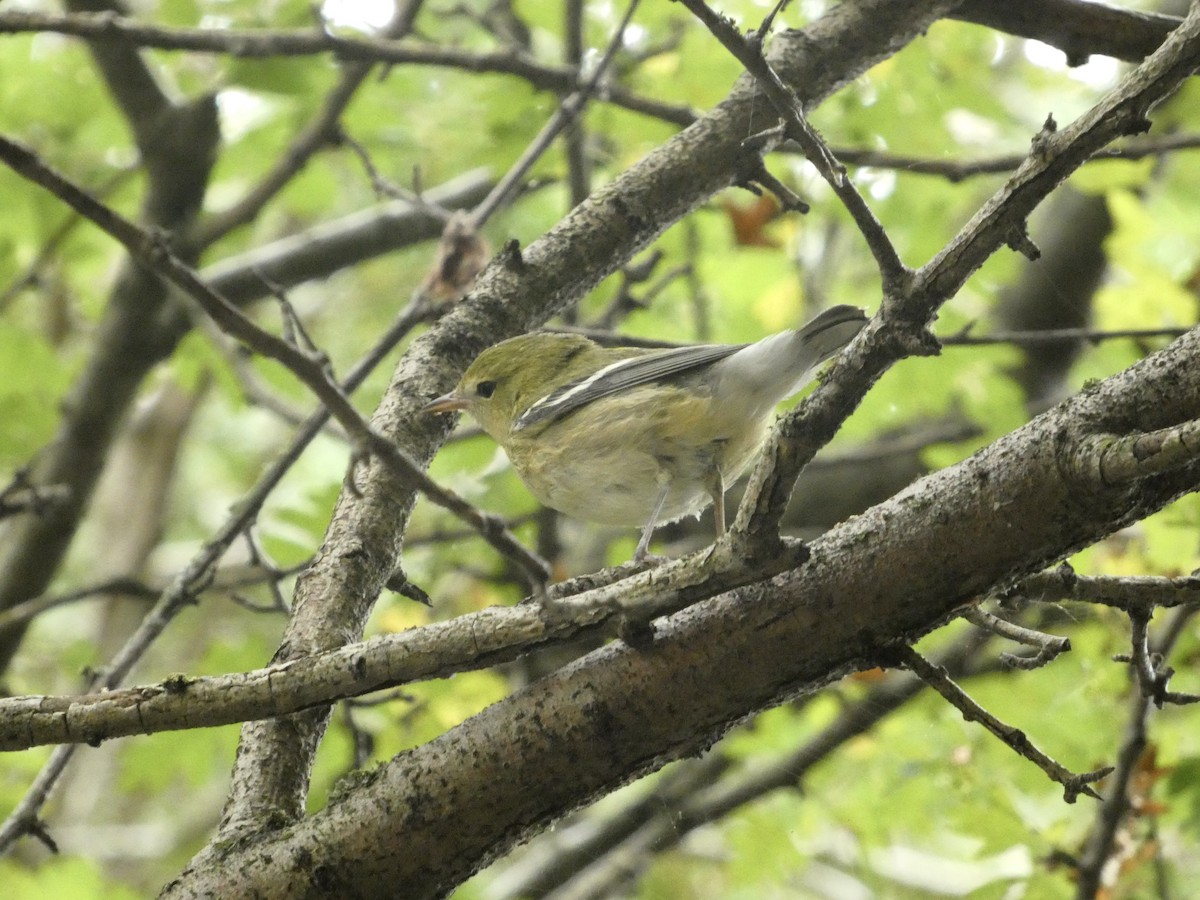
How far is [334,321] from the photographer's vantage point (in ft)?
29.8

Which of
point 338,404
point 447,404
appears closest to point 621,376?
point 447,404

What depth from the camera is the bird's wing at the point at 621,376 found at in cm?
351

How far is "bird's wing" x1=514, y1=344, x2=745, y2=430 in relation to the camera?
11.5ft

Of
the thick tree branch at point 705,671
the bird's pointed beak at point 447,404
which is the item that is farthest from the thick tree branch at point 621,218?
the thick tree branch at point 705,671

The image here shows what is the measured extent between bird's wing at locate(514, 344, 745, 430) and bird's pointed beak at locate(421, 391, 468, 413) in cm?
51

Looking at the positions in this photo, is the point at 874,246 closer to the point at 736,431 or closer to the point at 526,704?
the point at 526,704

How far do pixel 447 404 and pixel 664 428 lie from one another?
0.65m

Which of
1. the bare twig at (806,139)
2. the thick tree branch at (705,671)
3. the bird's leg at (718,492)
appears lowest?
the thick tree branch at (705,671)

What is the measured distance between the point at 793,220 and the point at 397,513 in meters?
3.79

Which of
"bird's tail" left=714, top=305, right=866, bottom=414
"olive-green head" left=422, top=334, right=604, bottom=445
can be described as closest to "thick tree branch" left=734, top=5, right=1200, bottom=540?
"bird's tail" left=714, top=305, right=866, bottom=414

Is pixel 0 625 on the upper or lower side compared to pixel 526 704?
upper

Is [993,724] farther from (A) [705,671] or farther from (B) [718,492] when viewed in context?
(B) [718,492]

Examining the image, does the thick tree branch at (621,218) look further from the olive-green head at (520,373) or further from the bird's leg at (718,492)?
the bird's leg at (718,492)

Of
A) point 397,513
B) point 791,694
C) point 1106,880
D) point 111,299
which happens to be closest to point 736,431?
point 397,513
